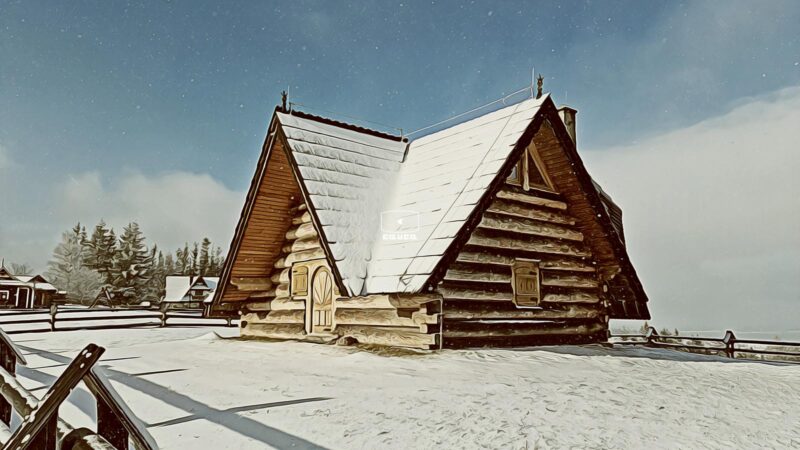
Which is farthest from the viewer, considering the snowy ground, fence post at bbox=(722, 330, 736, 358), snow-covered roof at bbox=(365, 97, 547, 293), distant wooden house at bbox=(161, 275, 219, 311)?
distant wooden house at bbox=(161, 275, 219, 311)

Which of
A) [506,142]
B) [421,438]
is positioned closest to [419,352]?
[506,142]

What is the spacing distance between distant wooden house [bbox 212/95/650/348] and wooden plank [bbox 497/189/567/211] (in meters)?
0.04

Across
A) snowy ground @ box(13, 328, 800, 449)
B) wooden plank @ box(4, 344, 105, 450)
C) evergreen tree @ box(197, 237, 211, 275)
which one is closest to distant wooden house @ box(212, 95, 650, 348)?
snowy ground @ box(13, 328, 800, 449)

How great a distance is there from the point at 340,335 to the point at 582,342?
6305 mm

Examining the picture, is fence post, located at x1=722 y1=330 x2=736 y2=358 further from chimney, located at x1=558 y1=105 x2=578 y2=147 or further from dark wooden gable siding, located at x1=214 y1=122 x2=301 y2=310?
Result: dark wooden gable siding, located at x1=214 y1=122 x2=301 y2=310

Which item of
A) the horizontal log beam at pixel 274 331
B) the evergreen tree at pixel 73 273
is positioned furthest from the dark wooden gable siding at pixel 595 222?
the evergreen tree at pixel 73 273

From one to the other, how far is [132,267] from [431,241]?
202 ft

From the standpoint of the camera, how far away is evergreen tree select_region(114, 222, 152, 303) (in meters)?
62.2

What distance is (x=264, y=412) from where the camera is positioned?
18.2ft

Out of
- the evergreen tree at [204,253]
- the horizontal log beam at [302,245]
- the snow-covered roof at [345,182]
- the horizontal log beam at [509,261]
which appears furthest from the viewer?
the evergreen tree at [204,253]

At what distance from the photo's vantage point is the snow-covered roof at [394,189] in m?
11.0

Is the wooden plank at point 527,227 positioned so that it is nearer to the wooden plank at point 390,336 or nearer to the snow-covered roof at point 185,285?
the wooden plank at point 390,336

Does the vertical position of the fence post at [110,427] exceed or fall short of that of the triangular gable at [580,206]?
it falls short

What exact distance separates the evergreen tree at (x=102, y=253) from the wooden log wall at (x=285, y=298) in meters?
56.6
